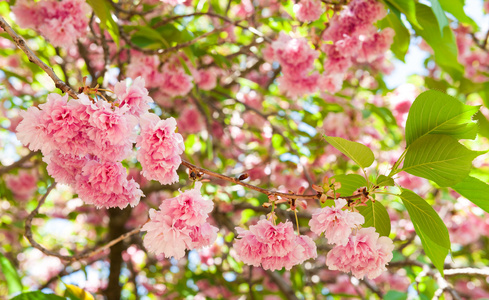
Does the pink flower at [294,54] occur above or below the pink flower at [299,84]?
above

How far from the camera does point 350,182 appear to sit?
101 cm

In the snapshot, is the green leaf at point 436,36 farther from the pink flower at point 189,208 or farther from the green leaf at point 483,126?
the pink flower at point 189,208

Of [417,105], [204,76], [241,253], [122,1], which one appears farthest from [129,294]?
[417,105]

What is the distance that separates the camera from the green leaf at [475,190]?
37.6 inches

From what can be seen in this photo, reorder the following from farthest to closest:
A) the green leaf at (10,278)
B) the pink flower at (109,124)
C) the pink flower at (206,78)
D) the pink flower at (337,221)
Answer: the pink flower at (206,78)
the green leaf at (10,278)
the pink flower at (337,221)
the pink flower at (109,124)

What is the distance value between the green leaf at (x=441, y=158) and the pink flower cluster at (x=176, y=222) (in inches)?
20.6

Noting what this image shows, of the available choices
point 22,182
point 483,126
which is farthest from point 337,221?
point 22,182

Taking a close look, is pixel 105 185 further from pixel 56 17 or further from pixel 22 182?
pixel 22 182

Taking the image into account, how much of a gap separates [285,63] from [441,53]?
65 cm

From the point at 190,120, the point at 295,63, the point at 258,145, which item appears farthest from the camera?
the point at 258,145

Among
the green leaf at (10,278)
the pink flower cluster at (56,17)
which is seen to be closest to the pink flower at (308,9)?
the pink flower cluster at (56,17)

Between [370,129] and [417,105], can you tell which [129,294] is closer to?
[370,129]

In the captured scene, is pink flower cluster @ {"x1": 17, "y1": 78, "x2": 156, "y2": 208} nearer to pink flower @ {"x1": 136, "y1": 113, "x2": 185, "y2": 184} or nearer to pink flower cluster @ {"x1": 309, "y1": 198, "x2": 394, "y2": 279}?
pink flower @ {"x1": 136, "y1": 113, "x2": 185, "y2": 184}

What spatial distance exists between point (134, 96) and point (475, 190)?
86cm
